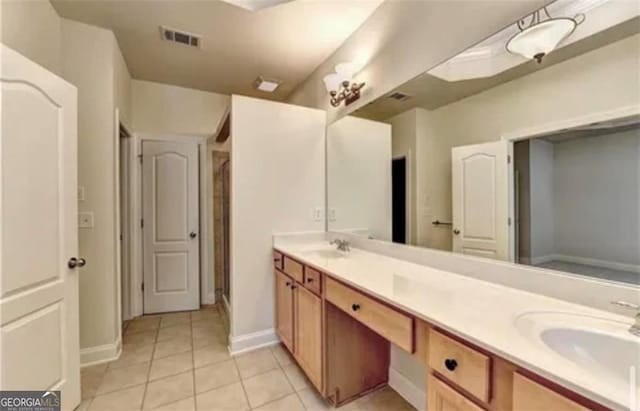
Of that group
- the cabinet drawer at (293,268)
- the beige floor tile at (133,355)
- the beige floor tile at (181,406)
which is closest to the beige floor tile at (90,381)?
the beige floor tile at (133,355)

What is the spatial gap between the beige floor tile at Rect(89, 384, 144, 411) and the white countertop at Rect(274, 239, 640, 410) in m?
1.42

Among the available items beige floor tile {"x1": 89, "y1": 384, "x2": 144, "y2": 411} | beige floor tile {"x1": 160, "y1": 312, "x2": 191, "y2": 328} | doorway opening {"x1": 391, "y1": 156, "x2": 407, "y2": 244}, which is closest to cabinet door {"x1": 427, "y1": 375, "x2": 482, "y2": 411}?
doorway opening {"x1": 391, "y1": 156, "x2": 407, "y2": 244}

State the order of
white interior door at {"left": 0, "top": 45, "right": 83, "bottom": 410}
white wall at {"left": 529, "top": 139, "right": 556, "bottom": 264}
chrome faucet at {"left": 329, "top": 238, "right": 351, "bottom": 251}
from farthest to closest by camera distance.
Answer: chrome faucet at {"left": 329, "top": 238, "right": 351, "bottom": 251}
white interior door at {"left": 0, "top": 45, "right": 83, "bottom": 410}
white wall at {"left": 529, "top": 139, "right": 556, "bottom": 264}

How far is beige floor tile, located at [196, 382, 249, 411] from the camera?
1.83 metres

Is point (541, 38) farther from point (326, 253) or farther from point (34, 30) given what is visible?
point (34, 30)

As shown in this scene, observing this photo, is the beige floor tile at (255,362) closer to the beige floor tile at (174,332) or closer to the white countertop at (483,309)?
the beige floor tile at (174,332)

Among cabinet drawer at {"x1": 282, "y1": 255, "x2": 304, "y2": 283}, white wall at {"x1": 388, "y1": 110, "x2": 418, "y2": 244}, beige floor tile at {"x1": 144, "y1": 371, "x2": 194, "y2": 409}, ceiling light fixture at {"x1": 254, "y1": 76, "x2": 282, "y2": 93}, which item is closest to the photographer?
beige floor tile at {"x1": 144, "y1": 371, "x2": 194, "y2": 409}

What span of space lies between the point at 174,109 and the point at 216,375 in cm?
295

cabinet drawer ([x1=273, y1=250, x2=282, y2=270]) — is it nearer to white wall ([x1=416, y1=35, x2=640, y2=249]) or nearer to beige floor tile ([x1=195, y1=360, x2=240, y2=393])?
beige floor tile ([x1=195, y1=360, x2=240, y2=393])

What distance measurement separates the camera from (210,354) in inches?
A: 97.8

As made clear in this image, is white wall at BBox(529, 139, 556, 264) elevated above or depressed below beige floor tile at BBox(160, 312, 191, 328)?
above

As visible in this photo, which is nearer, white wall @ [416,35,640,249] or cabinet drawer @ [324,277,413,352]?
white wall @ [416,35,640,249]

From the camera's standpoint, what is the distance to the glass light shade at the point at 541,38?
1196mm

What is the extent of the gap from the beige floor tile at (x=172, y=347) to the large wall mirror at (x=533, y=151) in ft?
6.62
